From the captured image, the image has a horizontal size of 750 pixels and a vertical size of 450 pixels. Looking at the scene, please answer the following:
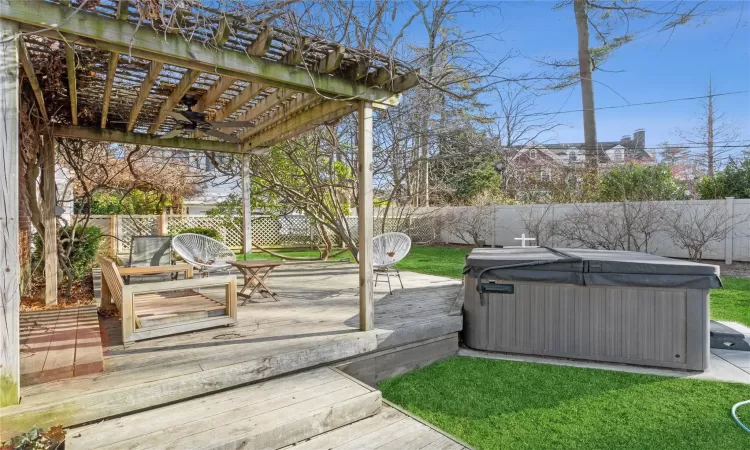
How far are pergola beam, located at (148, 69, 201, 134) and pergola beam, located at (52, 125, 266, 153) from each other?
0.37 m

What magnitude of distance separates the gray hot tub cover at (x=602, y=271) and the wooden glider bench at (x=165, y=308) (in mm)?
2219

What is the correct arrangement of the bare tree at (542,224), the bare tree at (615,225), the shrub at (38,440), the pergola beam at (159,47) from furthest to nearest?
1. the bare tree at (542,224)
2. the bare tree at (615,225)
3. the pergola beam at (159,47)
4. the shrub at (38,440)

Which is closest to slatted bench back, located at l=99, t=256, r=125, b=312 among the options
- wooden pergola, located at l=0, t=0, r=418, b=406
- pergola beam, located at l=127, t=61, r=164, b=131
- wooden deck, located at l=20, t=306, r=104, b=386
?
wooden deck, located at l=20, t=306, r=104, b=386

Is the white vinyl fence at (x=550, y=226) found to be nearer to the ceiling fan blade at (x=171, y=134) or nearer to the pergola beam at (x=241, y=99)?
the ceiling fan blade at (x=171, y=134)

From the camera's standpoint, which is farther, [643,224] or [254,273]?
[643,224]

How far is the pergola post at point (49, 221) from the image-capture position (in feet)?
15.0

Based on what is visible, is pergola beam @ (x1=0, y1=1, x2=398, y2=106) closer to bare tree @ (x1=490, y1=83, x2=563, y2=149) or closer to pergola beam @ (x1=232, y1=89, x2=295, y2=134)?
pergola beam @ (x1=232, y1=89, x2=295, y2=134)

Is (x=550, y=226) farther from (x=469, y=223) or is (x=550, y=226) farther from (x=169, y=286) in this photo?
(x=169, y=286)

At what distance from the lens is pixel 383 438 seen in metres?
2.28

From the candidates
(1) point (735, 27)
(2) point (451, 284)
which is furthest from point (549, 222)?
(1) point (735, 27)

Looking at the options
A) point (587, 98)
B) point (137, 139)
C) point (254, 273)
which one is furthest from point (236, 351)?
point (587, 98)

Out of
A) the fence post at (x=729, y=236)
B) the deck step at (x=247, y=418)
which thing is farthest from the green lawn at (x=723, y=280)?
the deck step at (x=247, y=418)

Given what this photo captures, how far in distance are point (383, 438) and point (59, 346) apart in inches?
89.6

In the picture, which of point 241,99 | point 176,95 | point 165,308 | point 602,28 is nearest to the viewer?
point 165,308
